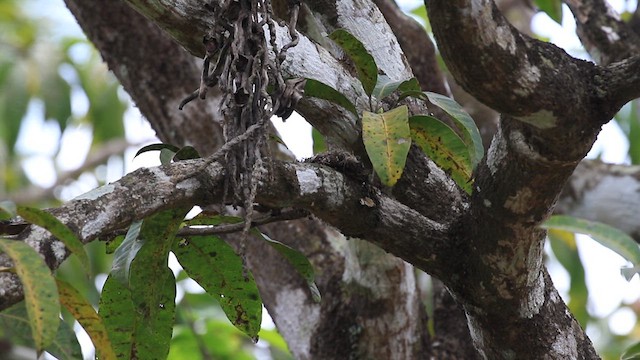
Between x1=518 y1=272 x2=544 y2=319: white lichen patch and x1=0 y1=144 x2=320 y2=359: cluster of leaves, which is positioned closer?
x1=0 y1=144 x2=320 y2=359: cluster of leaves

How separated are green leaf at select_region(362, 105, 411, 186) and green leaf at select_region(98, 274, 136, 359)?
0.39 m

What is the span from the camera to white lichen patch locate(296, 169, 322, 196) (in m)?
1.14

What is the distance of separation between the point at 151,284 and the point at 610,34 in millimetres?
1437

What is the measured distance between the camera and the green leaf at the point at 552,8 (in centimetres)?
214

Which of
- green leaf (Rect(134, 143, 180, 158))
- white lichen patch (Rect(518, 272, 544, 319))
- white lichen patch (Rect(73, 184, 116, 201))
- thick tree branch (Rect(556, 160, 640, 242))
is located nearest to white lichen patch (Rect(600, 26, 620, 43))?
thick tree branch (Rect(556, 160, 640, 242))

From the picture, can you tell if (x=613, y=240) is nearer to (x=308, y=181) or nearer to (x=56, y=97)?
(x=308, y=181)

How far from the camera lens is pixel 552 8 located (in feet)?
7.06

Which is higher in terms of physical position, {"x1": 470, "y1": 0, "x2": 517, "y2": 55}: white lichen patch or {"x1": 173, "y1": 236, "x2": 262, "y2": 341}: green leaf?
{"x1": 470, "y1": 0, "x2": 517, "y2": 55}: white lichen patch

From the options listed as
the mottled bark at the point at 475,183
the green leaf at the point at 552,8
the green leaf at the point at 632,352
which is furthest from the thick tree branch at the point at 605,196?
the mottled bark at the point at 475,183

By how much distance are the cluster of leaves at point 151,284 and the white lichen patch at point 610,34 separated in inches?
47.2

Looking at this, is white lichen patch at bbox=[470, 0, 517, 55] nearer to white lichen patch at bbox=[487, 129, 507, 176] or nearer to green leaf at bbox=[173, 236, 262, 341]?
white lichen patch at bbox=[487, 129, 507, 176]

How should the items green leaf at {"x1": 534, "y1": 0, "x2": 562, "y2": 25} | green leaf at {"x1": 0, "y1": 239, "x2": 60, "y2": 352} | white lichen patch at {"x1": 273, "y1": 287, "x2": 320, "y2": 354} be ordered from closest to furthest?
1. green leaf at {"x1": 0, "y1": 239, "x2": 60, "y2": 352}
2. white lichen patch at {"x1": 273, "y1": 287, "x2": 320, "y2": 354}
3. green leaf at {"x1": 534, "y1": 0, "x2": 562, "y2": 25}

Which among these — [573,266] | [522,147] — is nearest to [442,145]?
[522,147]

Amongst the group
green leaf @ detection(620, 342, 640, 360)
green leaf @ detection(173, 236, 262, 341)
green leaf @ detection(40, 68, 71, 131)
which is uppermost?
green leaf @ detection(40, 68, 71, 131)
